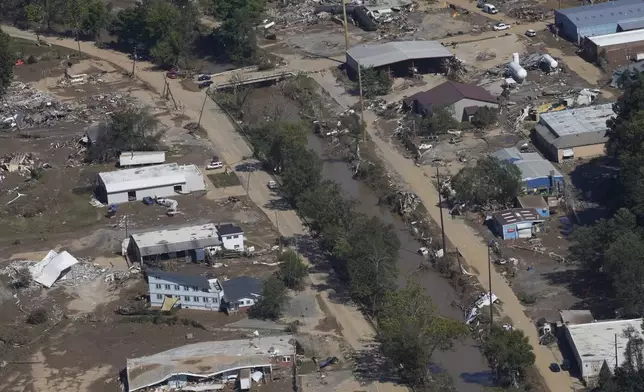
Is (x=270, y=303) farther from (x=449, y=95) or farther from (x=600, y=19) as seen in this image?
(x=600, y=19)

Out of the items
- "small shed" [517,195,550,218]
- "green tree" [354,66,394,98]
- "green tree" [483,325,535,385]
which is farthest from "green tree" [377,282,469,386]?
"green tree" [354,66,394,98]

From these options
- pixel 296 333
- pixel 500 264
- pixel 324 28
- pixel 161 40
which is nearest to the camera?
pixel 296 333

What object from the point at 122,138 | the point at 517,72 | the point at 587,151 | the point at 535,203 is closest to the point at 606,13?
the point at 517,72

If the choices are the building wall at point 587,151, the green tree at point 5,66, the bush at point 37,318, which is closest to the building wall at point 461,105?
the building wall at point 587,151

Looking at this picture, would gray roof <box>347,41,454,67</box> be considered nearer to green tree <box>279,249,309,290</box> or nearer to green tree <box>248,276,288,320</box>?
green tree <box>279,249,309,290</box>

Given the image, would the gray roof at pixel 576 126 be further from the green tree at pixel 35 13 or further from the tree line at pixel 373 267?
the green tree at pixel 35 13

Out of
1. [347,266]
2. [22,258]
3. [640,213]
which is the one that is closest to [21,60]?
[22,258]

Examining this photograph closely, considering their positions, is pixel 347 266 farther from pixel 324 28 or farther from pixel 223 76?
pixel 324 28
